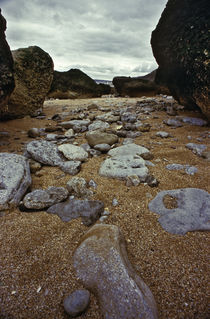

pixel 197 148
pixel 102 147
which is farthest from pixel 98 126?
pixel 197 148

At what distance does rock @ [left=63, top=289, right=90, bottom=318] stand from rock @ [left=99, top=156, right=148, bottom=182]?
1.61 m

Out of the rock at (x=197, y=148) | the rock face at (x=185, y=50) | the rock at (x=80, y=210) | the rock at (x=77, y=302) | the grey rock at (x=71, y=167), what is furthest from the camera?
the rock face at (x=185, y=50)

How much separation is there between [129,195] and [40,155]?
170cm

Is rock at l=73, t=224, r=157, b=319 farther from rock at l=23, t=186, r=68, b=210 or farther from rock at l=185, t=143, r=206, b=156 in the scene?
rock at l=185, t=143, r=206, b=156

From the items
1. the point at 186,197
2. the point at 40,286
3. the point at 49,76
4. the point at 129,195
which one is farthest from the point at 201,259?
the point at 49,76

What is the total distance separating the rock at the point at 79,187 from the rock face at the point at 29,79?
4690 mm

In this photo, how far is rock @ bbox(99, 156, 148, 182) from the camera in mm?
2679

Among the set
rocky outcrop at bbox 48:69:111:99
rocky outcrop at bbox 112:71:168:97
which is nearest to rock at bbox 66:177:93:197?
rocky outcrop at bbox 48:69:111:99

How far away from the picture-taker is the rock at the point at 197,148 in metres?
3.47

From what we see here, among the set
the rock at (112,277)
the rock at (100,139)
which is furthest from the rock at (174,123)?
the rock at (112,277)

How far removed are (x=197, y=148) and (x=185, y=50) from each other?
3.24 metres

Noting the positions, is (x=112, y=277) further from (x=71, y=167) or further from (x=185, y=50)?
(x=185, y=50)

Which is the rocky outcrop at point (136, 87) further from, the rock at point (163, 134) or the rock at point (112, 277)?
the rock at point (112, 277)

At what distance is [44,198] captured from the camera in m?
2.13
